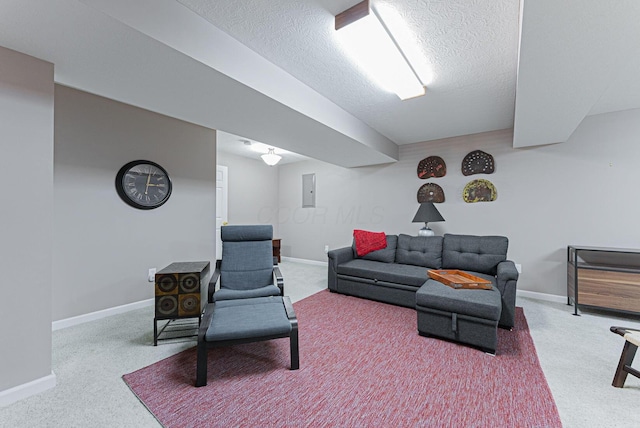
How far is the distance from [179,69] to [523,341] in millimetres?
3678

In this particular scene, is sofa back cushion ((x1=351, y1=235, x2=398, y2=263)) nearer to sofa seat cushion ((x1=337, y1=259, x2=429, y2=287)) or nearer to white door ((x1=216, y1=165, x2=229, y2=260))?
sofa seat cushion ((x1=337, y1=259, x2=429, y2=287))

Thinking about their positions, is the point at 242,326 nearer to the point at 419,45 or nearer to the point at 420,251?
the point at 419,45

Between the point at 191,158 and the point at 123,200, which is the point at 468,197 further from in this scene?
the point at 123,200

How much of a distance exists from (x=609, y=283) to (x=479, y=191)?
178cm

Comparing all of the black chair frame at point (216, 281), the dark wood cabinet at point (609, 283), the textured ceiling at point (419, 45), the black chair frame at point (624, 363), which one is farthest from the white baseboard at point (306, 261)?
the black chair frame at point (624, 363)

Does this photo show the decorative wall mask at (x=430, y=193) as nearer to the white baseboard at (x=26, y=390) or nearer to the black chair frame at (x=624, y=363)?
the black chair frame at (x=624, y=363)

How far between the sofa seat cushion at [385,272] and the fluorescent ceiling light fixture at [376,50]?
6.86 feet

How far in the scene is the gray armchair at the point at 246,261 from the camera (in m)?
2.79

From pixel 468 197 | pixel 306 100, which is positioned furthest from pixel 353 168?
pixel 306 100

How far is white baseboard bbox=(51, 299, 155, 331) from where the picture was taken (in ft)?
8.43

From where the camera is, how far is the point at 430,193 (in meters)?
4.41

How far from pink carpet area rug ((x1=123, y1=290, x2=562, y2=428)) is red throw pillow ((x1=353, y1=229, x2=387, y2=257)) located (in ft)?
5.34

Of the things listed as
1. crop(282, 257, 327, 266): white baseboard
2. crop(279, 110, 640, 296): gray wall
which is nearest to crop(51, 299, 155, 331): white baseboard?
crop(282, 257, 327, 266): white baseboard

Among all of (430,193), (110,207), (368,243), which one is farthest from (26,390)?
(430,193)
